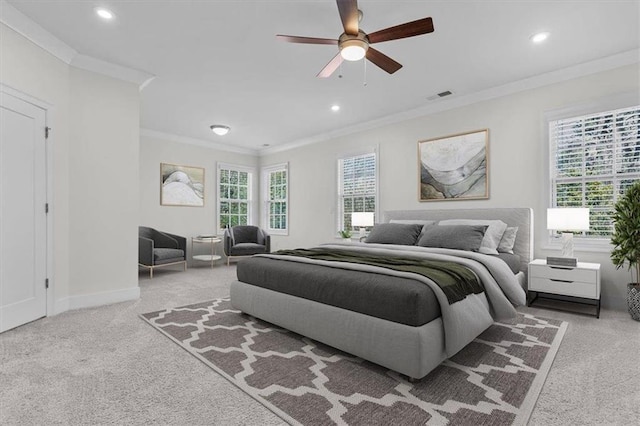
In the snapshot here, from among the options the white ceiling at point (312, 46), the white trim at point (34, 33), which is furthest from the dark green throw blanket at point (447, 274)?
the white trim at point (34, 33)

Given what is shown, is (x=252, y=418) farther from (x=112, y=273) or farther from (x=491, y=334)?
(x=112, y=273)

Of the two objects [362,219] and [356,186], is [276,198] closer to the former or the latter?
[356,186]

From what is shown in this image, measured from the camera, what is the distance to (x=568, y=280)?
3.35 m

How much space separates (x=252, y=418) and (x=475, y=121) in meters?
4.47

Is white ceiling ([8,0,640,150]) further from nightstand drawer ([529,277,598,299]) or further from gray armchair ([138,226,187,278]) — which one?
nightstand drawer ([529,277,598,299])

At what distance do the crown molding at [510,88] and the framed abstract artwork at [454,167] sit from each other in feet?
1.50

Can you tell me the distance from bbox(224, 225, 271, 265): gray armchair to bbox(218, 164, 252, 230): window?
566 mm

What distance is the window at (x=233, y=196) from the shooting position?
733 cm

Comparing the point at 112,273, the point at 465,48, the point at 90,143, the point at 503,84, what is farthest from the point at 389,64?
the point at 112,273

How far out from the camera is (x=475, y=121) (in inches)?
177

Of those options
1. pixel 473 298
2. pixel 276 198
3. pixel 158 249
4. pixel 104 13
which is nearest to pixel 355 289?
pixel 473 298

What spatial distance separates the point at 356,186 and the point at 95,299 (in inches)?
167

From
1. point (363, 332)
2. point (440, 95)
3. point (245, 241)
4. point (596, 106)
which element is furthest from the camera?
point (245, 241)

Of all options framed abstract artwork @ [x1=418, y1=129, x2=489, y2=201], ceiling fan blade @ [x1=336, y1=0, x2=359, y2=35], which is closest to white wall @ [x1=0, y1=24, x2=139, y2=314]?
ceiling fan blade @ [x1=336, y1=0, x2=359, y2=35]
